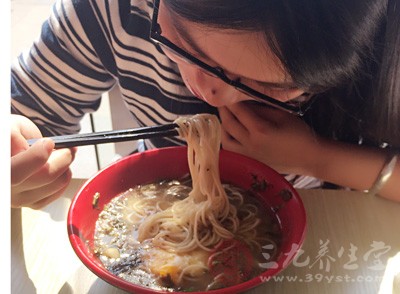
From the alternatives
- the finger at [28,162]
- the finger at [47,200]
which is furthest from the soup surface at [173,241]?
the finger at [28,162]

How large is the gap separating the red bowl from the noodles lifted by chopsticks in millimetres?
60

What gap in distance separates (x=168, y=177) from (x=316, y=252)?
0.43 metres

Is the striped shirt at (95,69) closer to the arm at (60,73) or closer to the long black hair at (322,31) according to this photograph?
the arm at (60,73)

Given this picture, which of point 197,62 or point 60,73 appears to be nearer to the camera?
point 197,62

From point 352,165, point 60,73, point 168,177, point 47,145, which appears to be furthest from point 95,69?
point 352,165

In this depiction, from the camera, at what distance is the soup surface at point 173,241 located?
3.20 feet

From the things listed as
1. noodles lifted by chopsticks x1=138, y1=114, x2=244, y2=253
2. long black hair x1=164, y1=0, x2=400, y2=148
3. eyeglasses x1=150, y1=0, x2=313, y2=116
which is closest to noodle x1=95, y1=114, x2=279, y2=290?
noodles lifted by chopsticks x1=138, y1=114, x2=244, y2=253

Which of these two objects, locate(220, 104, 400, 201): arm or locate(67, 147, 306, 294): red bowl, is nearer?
locate(67, 147, 306, 294): red bowl

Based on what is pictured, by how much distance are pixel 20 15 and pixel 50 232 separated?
221cm

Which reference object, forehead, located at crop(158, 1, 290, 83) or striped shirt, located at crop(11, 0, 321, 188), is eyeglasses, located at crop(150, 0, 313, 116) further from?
striped shirt, located at crop(11, 0, 321, 188)

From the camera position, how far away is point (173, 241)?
43.3 inches

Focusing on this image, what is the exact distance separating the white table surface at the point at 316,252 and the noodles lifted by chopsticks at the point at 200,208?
0.17 meters

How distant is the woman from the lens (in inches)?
31.6

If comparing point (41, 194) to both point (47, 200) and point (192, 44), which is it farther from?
point (192, 44)
